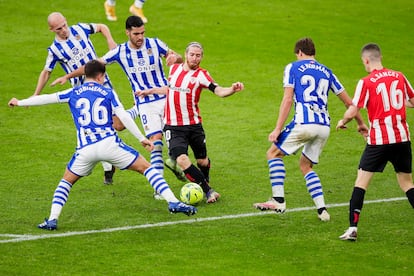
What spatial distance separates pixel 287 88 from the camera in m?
11.7

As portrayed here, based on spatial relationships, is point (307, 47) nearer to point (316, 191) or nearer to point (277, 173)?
point (277, 173)

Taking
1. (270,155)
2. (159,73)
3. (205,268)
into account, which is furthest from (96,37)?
(205,268)

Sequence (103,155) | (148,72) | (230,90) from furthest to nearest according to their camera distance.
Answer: (148,72)
(230,90)
(103,155)

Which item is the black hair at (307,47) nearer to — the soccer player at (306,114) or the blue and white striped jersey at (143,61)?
the soccer player at (306,114)

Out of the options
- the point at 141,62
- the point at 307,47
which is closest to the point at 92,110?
the point at 141,62

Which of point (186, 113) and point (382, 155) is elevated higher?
point (186, 113)

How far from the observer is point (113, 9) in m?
24.1

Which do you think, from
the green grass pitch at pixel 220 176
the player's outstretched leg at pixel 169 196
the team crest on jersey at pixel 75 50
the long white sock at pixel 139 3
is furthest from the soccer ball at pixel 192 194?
the long white sock at pixel 139 3

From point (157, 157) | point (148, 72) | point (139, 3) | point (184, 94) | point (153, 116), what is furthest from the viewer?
point (139, 3)

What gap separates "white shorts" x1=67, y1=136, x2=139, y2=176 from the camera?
11602mm

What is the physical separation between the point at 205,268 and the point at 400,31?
15.5 metres

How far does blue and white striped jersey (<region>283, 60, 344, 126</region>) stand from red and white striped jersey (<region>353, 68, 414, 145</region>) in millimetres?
869

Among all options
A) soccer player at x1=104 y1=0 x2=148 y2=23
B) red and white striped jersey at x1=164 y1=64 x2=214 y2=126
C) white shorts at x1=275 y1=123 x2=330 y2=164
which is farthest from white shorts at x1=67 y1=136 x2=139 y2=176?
soccer player at x1=104 y1=0 x2=148 y2=23

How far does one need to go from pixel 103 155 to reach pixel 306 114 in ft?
8.59
